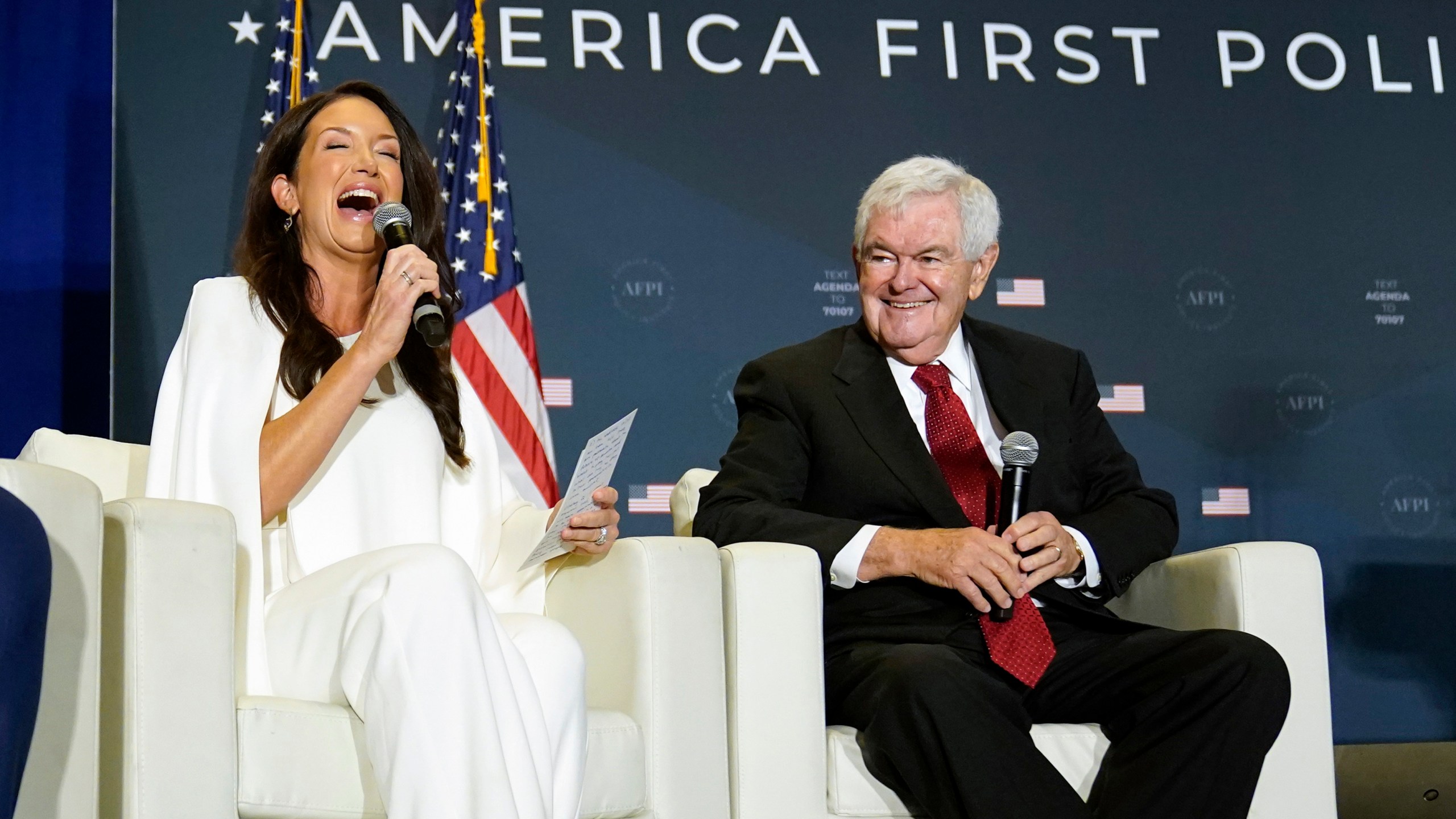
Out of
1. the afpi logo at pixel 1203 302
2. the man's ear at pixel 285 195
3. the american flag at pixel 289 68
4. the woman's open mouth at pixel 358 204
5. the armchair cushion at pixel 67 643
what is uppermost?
the american flag at pixel 289 68

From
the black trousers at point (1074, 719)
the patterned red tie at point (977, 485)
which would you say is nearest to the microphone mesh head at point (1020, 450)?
the patterned red tie at point (977, 485)

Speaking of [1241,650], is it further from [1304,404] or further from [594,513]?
[1304,404]

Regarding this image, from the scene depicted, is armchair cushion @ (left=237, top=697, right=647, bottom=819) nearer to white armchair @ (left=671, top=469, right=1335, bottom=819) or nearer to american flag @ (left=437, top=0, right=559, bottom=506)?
white armchair @ (left=671, top=469, right=1335, bottom=819)

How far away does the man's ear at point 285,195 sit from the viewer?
8.37 feet

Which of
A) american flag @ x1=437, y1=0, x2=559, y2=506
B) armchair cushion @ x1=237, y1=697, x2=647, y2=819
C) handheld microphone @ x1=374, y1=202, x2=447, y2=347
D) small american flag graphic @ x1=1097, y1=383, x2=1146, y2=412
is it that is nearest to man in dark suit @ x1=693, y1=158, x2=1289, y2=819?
handheld microphone @ x1=374, y1=202, x2=447, y2=347

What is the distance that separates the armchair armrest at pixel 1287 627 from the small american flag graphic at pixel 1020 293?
2.19 meters

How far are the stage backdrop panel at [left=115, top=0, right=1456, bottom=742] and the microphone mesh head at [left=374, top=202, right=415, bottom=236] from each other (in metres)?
2.05

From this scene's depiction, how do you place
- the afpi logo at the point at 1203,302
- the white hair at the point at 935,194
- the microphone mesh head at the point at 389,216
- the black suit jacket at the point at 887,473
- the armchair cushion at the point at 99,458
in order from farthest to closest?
1. the afpi logo at the point at 1203,302
2. the white hair at the point at 935,194
3. the armchair cushion at the point at 99,458
4. the black suit jacket at the point at 887,473
5. the microphone mesh head at the point at 389,216

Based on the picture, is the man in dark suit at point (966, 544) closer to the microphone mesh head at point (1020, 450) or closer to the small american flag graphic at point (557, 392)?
the microphone mesh head at point (1020, 450)

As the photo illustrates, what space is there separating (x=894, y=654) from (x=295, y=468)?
0.94m

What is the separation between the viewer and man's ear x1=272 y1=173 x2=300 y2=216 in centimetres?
255

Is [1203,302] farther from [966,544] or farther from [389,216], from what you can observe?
[389,216]

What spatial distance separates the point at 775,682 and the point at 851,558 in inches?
10.7

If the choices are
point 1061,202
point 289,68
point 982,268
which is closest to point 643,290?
point 289,68
